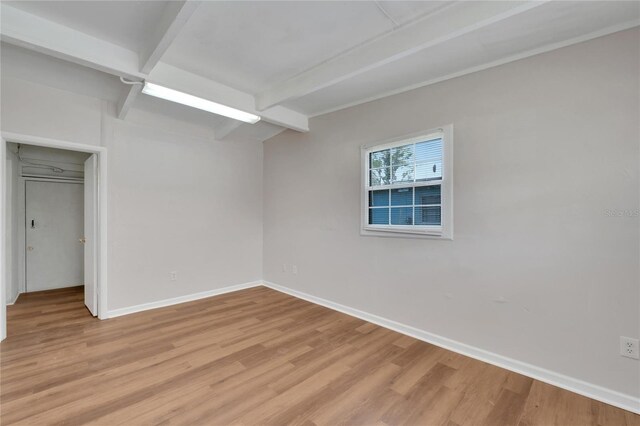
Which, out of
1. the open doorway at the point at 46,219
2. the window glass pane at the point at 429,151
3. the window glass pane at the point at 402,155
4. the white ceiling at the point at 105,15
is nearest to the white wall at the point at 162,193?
the open doorway at the point at 46,219

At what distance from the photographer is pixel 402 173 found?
3.27m

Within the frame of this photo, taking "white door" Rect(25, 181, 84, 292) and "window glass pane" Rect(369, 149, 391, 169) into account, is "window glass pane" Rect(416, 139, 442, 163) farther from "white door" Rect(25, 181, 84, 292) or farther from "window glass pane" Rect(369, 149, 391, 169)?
"white door" Rect(25, 181, 84, 292)

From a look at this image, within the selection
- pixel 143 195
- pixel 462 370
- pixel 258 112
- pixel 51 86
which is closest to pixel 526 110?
pixel 462 370

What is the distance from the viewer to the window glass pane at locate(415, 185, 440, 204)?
9.74ft

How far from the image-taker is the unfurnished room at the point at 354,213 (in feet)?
6.60

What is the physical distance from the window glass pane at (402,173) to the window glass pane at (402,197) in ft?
0.38

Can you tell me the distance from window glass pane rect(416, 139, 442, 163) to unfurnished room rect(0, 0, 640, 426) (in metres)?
0.02

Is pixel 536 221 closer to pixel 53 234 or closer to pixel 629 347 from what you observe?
pixel 629 347

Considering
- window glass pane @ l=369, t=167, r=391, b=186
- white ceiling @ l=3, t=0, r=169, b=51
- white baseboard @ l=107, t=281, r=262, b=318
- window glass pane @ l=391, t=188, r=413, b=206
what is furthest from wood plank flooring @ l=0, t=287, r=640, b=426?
white ceiling @ l=3, t=0, r=169, b=51

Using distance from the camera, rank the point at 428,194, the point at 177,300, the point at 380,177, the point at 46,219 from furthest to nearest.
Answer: the point at 46,219 < the point at 177,300 < the point at 380,177 < the point at 428,194

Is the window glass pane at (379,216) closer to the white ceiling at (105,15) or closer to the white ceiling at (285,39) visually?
the white ceiling at (285,39)

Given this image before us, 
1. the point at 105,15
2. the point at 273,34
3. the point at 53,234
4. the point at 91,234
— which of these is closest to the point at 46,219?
the point at 53,234

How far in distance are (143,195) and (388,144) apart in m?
3.36

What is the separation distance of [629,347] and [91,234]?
5545mm
